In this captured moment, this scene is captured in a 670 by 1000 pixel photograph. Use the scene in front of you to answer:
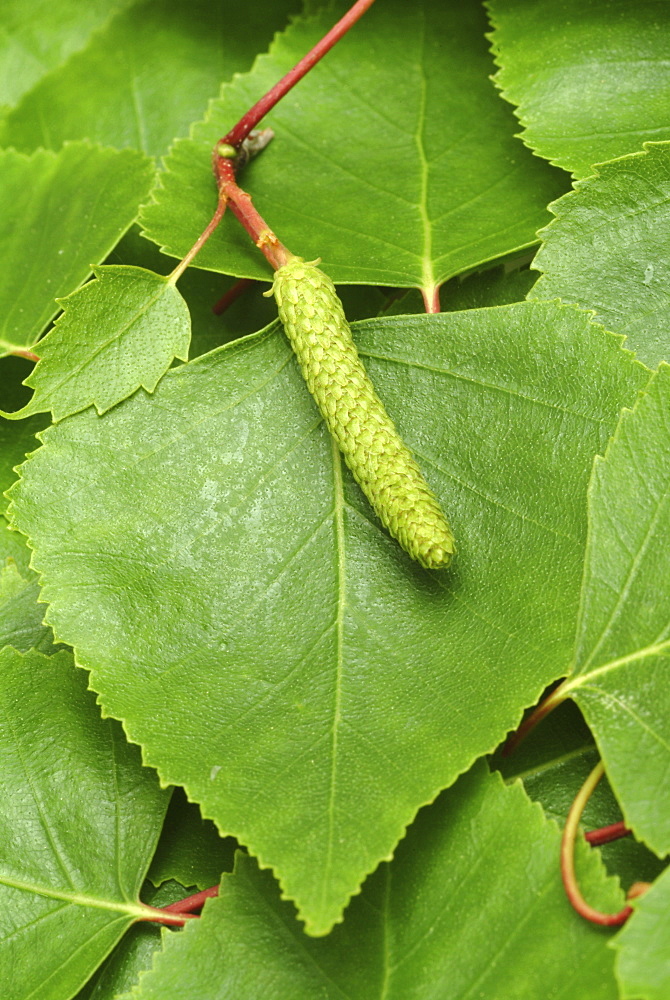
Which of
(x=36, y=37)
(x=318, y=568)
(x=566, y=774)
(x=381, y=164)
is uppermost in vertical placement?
(x=36, y=37)

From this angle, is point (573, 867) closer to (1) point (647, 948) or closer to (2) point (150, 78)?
(1) point (647, 948)

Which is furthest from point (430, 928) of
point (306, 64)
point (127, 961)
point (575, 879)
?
point (306, 64)

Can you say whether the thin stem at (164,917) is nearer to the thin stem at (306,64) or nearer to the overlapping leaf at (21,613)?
the overlapping leaf at (21,613)

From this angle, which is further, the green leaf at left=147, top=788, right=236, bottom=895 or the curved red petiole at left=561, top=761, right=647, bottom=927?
the green leaf at left=147, top=788, right=236, bottom=895

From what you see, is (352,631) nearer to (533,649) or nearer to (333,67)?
(533,649)

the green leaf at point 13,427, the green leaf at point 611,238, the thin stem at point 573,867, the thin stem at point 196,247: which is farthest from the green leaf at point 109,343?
the thin stem at point 573,867

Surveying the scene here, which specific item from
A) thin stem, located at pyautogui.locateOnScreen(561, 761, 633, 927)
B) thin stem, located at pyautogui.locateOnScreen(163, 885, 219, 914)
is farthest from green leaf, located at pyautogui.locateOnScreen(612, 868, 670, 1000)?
thin stem, located at pyautogui.locateOnScreen(163, 885, 219, 914)

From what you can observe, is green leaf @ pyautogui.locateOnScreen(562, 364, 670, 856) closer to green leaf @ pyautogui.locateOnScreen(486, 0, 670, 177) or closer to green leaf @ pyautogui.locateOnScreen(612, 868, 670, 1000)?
green leaf @ pyautogui.locateOnScreen(612, 868, 670, 1000)
